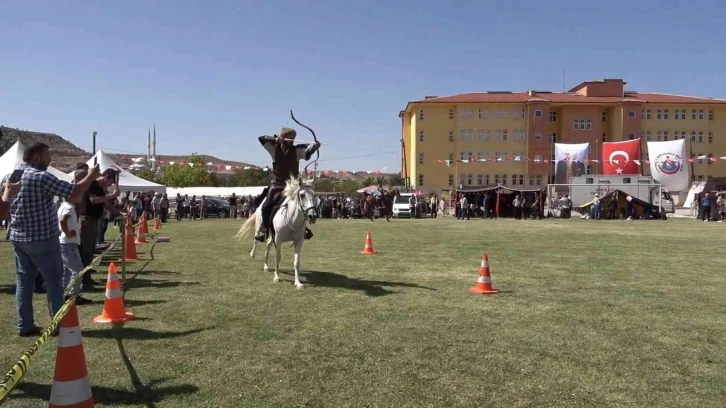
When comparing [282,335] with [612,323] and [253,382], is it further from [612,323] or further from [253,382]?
[612,323]

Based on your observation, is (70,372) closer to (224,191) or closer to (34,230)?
(34,230)

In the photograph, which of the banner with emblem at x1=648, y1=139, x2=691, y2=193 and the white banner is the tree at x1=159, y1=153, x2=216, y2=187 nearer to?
the white banner

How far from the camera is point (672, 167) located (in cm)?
4225

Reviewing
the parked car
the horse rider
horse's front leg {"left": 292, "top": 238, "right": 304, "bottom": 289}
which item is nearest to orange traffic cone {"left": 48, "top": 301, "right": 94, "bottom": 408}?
horse's front leg {"left": 292, "top": 238, "right": 304, "bottom": 289}

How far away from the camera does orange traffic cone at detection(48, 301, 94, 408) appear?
151 inches

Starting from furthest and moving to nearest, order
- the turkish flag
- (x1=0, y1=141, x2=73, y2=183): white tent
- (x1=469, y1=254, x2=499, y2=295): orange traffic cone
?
the turkish flag
(x1=0, y1=141, x2=73, y2=183): white tent
(x1=469, y1=254, x2=499, y2=295): orange traffic cone

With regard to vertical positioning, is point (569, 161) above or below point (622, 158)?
below

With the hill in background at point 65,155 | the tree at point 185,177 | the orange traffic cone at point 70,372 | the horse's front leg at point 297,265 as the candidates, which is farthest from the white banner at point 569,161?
the tree at point 185,177

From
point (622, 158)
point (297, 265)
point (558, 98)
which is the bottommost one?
point (297, 265)

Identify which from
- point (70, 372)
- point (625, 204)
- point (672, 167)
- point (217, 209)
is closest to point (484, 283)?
point (70, 372)

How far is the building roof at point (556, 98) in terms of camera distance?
3083 inches

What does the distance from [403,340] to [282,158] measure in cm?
578

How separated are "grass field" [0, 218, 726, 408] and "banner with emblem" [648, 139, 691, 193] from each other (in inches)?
1313

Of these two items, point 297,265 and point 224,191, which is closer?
point 297,265
